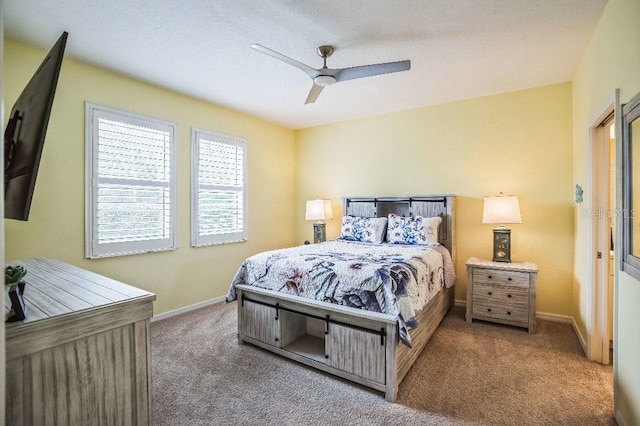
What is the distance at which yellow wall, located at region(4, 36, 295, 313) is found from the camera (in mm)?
2732

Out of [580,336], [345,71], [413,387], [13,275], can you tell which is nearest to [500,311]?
[580,336]

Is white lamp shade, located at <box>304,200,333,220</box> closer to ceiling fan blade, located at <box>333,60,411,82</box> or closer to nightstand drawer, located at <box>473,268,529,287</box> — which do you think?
nightstand drawer, located at <box>473,268,529,287</box>

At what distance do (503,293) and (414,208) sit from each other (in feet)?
4.71

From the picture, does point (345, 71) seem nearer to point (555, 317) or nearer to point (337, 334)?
point (337, 334)

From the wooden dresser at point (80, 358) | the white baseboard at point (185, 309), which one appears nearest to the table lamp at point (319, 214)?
the white baseboard at point (185, 309)

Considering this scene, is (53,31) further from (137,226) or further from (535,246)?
(535,246)

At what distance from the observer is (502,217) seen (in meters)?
3.38

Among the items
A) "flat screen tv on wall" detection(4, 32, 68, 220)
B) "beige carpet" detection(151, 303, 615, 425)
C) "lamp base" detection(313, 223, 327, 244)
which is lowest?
"beige carpet" detection(151, 303, 615, 425)

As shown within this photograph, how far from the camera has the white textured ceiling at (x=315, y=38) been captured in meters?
2.19

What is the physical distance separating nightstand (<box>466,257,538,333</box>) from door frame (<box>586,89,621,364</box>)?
0.54 meters

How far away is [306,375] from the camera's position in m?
2.41

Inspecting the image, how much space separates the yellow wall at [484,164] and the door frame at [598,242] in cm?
93

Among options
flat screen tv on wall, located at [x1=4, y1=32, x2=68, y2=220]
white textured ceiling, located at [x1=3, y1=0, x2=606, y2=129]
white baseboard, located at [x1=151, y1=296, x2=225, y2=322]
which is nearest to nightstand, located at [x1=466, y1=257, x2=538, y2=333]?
white textured ceiling, located at [x1=3, y1=0, x2=606, y2=129]

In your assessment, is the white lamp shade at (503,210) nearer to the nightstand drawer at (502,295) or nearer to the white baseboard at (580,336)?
the nightstand drawer at (502,295)
